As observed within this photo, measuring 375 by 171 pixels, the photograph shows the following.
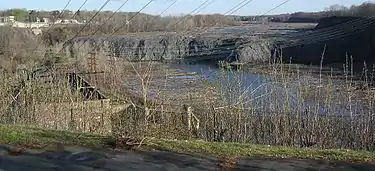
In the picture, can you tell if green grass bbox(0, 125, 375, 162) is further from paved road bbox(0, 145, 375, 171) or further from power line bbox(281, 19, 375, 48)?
power line bbox(281, 19, 375, 48)

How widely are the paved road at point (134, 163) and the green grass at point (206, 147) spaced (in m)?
0.28

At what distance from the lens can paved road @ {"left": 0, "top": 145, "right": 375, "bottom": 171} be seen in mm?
7031

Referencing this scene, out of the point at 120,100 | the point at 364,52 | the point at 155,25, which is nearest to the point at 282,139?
the point at 120,100

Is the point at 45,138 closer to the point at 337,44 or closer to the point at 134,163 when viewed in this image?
the point at 134,163

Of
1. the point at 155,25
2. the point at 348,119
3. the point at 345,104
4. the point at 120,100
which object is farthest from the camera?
the point at 155,25

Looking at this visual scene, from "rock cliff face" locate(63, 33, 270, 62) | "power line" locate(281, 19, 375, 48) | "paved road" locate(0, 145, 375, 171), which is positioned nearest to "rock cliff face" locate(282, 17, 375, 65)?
"power line" locate(281, 19, 375, 48)

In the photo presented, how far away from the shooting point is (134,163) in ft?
24.0

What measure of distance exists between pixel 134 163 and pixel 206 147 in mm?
1272

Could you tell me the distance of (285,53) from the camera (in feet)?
245

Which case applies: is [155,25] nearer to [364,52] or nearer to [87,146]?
[87,146]

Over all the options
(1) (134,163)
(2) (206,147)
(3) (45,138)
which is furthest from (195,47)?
(1) (134,163)

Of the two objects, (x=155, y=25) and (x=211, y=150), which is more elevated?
(x=155, y=25)

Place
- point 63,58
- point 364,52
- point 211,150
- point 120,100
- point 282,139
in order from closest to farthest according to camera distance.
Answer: point 211,150
point 282,139
point 120,100
point 63,58
point 364,52

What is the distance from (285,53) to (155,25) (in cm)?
4866
